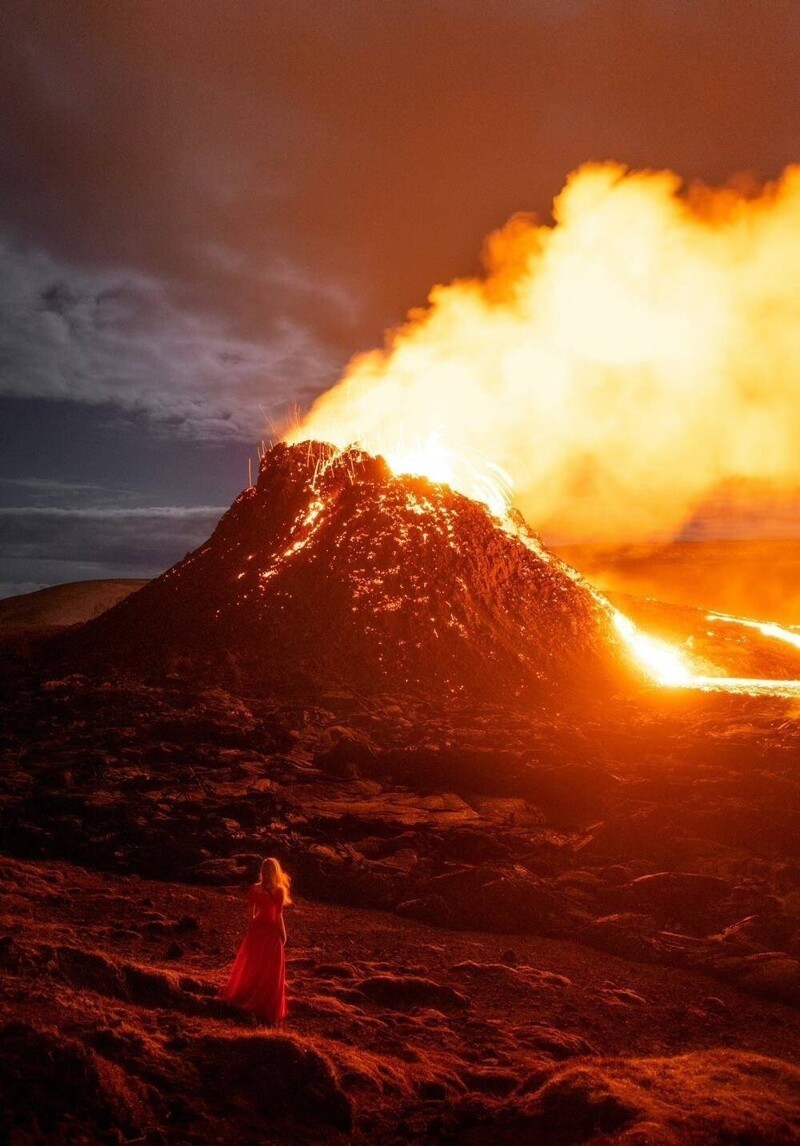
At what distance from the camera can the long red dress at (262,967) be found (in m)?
6.58

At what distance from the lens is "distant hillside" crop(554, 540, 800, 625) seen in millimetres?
88000

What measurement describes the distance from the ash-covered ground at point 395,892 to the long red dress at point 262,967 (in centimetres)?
22

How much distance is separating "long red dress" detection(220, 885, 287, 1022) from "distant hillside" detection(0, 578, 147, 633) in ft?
212

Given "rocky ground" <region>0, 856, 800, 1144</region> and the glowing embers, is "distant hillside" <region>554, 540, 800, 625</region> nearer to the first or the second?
the glowing embers

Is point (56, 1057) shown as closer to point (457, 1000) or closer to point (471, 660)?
point (457, 1000)

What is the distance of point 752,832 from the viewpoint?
472 inches

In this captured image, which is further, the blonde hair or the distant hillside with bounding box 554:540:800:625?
the distant hillside with bounding box 554:540:800:625

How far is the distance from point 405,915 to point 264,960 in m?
3.78

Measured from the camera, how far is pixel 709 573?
4215 inches

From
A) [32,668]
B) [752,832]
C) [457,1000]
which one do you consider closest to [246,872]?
[457,1000]

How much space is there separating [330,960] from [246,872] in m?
3.02

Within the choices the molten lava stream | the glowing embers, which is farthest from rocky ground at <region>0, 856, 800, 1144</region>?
the glowing embers

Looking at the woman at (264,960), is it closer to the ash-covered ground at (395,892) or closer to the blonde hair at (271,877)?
the blonde hair at (271,877)

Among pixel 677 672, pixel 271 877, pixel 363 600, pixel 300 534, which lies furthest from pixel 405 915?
pixel 677 672
